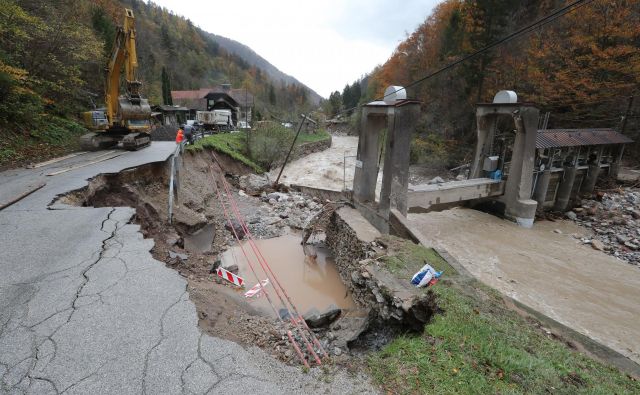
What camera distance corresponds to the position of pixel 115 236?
17.2 ft

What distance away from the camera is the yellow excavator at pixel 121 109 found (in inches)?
451

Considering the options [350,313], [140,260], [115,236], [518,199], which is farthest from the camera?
[518,199]

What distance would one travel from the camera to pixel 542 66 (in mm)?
19188

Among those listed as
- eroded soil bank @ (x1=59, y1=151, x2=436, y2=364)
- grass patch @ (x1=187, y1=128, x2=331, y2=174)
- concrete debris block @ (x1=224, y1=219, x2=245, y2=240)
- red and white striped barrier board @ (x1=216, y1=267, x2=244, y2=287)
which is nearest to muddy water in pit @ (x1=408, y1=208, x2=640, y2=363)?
eroded soil bank @ (x1=59, y1=151, x2=436, y2=364)

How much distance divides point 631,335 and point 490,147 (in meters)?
9.76

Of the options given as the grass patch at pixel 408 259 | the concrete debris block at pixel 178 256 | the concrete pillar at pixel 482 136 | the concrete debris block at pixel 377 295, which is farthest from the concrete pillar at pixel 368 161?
the concrete pillar at pixel 482 136

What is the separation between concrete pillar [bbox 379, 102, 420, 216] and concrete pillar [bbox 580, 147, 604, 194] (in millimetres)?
13309

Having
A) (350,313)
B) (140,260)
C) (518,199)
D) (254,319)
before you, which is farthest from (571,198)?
(140,260)

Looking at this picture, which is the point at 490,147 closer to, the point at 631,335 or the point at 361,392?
the point at 631,335

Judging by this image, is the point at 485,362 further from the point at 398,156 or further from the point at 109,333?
the point at 398,156

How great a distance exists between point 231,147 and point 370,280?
53.4 ft

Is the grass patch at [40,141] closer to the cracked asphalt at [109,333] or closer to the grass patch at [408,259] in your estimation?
the cracked asphalt at [109,333]

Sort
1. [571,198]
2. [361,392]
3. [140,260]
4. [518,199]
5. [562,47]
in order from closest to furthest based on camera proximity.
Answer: [361,392], [140,260], [518,199], [571,198], [562,47]

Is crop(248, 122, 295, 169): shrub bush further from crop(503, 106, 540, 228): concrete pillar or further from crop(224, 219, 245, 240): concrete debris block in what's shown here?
crop(503, 106, 540, 228): concrete pillar
